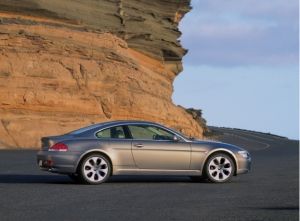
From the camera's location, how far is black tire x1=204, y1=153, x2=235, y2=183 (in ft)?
56.1

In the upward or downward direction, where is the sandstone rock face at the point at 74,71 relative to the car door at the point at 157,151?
A: upward

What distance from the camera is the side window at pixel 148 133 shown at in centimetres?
1693

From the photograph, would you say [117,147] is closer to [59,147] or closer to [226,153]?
[59,147]

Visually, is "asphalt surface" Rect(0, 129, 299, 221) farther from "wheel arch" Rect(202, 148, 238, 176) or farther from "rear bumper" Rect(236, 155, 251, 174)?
"wheel arch" Rect(202, 148, 238, 176)

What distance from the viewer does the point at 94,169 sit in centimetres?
1645

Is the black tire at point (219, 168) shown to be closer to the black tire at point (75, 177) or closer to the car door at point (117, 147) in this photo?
the car door at point (117, 147)

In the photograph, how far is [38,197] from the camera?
44.3 feet

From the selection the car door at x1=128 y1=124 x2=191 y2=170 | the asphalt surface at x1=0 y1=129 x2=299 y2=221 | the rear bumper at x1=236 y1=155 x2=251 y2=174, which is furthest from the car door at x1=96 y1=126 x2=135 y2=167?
the rear bumper at x1=236 y1=155 x2=251 y2=174

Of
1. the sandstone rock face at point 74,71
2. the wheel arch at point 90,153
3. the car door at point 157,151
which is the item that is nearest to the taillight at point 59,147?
the wheel arch at point 90,153

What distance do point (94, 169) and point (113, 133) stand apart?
2.96ft

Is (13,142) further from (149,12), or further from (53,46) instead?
(149,12)

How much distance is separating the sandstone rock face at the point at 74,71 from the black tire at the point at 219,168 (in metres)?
19.9

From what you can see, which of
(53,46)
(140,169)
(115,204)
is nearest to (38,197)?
(115,204)

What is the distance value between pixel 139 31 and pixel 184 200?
1425 inches
